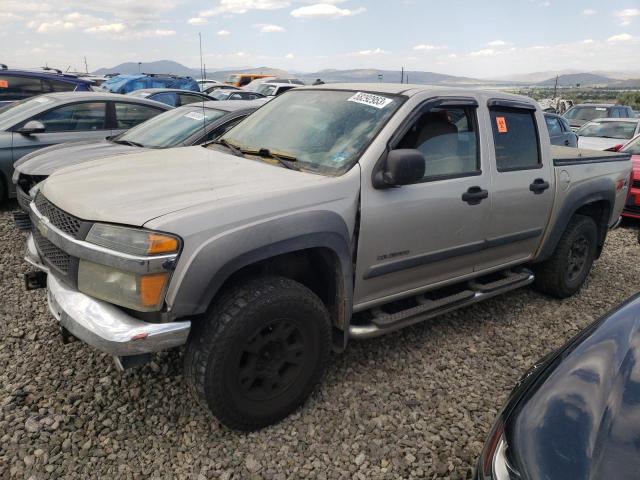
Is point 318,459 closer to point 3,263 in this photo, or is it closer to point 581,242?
point 581,242

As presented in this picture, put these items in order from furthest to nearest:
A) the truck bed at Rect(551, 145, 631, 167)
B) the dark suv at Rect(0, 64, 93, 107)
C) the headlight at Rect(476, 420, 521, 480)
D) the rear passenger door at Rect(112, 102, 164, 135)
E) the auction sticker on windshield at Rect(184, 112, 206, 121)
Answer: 1. the dark suv at Rect(0, 64, 93, 107)
2. the rear passenger door at Rect(112, 102, 164, 135)
3. the auction sticker on windshield at Rect(184, 112, 206, 121)
4. the truck bed at Rect(551, 145, 631, 167)
5. the headlight at Rect(476, 420, 521, 480)

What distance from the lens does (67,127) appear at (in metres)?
6.38

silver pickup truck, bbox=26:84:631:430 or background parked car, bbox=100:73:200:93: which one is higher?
background parked car, bbox=100:73:200:93

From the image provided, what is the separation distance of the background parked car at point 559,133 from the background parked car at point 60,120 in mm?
7972

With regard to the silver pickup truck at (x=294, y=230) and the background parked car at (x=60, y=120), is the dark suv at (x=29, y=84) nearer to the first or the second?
the background parked car at (x=60, y=120)

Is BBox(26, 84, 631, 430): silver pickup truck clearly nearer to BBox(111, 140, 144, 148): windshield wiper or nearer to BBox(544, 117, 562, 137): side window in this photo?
BBox(111, 140, 144, 148): windshield wiper

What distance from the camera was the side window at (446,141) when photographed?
309 cm

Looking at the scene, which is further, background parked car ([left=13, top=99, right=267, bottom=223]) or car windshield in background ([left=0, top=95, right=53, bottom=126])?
car windshield in background ([left=0, top=95, right=53, bottom=126])

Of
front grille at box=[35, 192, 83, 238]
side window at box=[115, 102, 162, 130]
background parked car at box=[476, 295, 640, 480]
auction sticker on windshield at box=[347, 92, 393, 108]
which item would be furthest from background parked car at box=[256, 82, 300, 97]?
background parked car at box=[476, 295, 640, 480]

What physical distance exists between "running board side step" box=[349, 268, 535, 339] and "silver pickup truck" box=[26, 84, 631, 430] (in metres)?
0.01

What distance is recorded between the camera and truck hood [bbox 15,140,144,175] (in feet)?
16.1

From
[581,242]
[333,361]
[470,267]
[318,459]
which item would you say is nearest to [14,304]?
[333,361]

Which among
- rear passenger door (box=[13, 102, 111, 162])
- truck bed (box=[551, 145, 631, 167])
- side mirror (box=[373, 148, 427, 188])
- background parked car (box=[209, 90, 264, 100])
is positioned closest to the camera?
side mirror (box=[373, 148, 427, 188])

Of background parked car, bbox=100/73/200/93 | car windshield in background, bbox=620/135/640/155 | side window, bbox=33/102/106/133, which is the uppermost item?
background parked car, bbox=100/73/200/93
